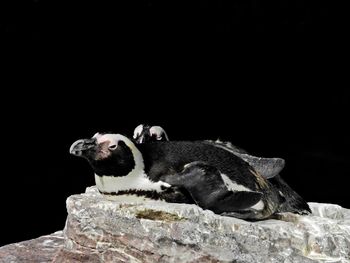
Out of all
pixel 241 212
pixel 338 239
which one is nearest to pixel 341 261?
pixel 338 239

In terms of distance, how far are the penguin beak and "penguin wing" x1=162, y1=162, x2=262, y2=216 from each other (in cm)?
20

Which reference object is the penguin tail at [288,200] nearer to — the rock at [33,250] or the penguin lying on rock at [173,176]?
the penguin lying on rock at [173,176]

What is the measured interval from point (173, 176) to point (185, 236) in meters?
0.16

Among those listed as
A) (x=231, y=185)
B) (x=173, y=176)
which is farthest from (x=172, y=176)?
(x=231, y=185)

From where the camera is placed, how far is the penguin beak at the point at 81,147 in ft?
8.66

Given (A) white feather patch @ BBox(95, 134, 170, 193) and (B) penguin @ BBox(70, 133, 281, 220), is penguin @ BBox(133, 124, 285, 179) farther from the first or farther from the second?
(A) white feather patch @ BBox(95, 134, 170, 193)

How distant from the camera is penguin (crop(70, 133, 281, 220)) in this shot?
263 cm


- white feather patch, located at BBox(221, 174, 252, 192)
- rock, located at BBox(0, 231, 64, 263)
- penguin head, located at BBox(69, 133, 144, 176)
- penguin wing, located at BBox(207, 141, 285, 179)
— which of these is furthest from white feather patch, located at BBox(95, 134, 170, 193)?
rock, located at BBox(0, 231, 64, 263)

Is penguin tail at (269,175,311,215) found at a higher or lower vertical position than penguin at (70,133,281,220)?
lower

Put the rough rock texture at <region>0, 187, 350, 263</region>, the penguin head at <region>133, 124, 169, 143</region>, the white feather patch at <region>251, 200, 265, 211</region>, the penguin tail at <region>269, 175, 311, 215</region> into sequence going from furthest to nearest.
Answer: the penguin head at <region>133, 124, 169, 143</region>, the penguin tail at <region>269, 175, 311, 215</region>, the white feather patch at <region>251, 200, 265, 211</region>, the rough rock texture at <region>0, 187, 350, 263</region>

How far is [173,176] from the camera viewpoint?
8.70 feet

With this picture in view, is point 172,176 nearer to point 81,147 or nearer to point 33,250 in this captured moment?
point 81,147

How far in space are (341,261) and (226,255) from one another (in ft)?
0.95

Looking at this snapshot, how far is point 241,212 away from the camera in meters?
2.67
